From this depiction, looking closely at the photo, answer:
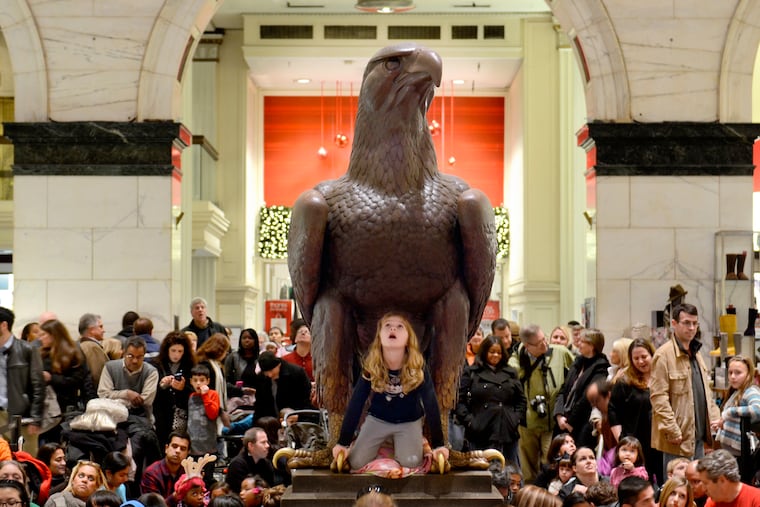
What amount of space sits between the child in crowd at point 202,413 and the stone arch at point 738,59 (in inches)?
253

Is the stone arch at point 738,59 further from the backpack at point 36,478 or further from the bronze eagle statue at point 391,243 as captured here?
the bronze eagle statue at point 391,243

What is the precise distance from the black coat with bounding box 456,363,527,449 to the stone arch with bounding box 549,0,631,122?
4263 millimetres

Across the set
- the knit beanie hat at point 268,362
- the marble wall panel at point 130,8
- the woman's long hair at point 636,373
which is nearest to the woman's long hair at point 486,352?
the woman's long hair at point 636,373

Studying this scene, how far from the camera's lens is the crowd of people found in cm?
731

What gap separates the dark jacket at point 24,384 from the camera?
8.47 m

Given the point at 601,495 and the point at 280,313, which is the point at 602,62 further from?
the point at 280,313

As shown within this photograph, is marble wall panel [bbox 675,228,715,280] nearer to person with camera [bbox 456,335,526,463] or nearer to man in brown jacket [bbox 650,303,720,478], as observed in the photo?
person with camera [bbox 456,335,526,463]

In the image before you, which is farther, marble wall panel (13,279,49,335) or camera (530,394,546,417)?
marble wall panel (13,279,49,335)

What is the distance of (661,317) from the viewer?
13.3 m

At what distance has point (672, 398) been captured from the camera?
28.8 ft

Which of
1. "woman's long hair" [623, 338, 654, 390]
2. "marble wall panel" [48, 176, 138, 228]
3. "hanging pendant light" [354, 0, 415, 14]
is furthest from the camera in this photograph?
"hanging pendant light" [354, 0, 415, 14]

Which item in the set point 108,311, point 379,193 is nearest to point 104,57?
point 108,311

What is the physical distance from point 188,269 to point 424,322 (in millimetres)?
13630

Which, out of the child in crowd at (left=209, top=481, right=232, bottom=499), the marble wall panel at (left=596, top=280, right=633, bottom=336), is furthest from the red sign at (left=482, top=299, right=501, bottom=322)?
the child in crowd at (left=209, top=481, right=232, bottom=499)
